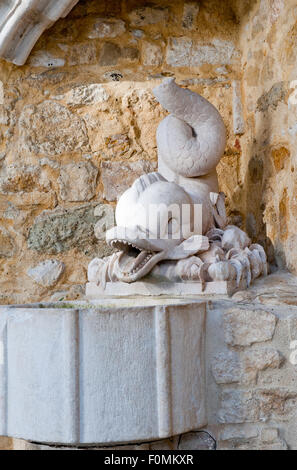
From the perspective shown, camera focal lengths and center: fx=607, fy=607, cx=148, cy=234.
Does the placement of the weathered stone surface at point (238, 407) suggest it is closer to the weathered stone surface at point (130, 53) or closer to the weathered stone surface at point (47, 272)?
the weathered stone surface at point (47, 272)

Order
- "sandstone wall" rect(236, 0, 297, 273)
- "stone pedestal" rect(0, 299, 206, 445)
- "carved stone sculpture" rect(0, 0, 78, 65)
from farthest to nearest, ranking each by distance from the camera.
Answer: "carved stone sculpture" rect(0, 0, 78, 65), "sandstone wall" rect(236, 0, 297, 273), "stone pedestal" rect(0, 299, 206, 445)

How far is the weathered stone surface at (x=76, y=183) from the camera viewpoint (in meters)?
3.27

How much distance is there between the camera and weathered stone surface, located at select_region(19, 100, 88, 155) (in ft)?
10.8

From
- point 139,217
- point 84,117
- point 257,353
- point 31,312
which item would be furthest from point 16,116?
point 257,353

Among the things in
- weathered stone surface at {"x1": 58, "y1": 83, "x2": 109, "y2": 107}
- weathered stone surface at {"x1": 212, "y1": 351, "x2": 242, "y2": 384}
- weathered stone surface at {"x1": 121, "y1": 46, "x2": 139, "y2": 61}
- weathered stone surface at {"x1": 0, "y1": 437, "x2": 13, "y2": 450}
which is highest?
weathered stone surface at {"x1": 121, "y1": 46, "x2": 139, "y2": 61}

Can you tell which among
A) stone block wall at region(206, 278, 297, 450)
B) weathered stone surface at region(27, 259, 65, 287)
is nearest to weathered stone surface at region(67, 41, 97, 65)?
weathered stone surface at region(27, 259, 65, 287)

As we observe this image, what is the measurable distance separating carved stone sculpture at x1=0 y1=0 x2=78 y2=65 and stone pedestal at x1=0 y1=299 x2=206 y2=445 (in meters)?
1.85

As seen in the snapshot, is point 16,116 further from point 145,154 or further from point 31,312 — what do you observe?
point 31,312

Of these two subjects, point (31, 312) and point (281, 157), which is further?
point (281, 157)

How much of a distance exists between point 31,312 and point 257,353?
693 millimetres

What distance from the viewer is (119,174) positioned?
3.30 meters

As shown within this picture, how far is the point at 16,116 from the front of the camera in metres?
3.30

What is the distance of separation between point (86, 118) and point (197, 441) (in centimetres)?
203

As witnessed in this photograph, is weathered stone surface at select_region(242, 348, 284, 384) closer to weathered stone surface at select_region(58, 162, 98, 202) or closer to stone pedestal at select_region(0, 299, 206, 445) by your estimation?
stone pedestal at select_region(0, 299, 206, 445)
